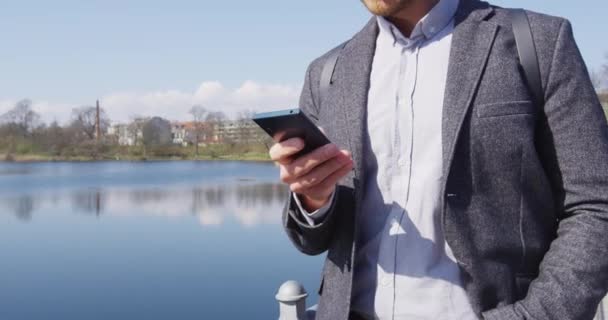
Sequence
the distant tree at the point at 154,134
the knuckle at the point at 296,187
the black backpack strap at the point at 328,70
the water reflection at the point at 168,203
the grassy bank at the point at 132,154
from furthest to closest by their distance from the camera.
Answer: the distant tree at the point at 154,134 < the grassy bank at the point at 132,154 < the water reflection at the point at 168,203 < the black backpack strap at the point at 328,70 < the knuckle at the point at 296,187

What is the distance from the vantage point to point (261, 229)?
1585 centimetres

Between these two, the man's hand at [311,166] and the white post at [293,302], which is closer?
the man's hand at [311,166]

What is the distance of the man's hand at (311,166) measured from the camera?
3.64 ft

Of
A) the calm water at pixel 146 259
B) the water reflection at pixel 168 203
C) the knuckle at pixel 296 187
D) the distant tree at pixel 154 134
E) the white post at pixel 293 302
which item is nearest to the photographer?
the knuckle at pixel 296 187

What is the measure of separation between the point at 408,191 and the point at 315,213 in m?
0.20

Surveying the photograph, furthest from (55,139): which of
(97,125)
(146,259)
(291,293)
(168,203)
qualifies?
(291,293)

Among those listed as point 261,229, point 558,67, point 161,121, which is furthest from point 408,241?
point 161,121

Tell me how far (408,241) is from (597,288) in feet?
1.16

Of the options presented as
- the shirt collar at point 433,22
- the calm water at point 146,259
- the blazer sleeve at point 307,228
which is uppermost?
the shirt collar at point 433,22

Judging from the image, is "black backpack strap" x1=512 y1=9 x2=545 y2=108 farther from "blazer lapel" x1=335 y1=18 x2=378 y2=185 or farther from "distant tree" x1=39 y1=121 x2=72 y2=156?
"distant tree" x1=39 y1=121 x2=72 y2=156

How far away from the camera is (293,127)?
1095 mm

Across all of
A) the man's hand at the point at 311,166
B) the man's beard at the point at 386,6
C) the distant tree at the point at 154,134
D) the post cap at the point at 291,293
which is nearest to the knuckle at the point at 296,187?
the man's hand at the point at 311,166

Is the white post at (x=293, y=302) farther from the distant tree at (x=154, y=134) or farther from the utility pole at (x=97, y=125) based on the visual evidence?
the utility pole at (x=97, y=125)

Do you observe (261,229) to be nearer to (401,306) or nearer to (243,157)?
(401,306)
